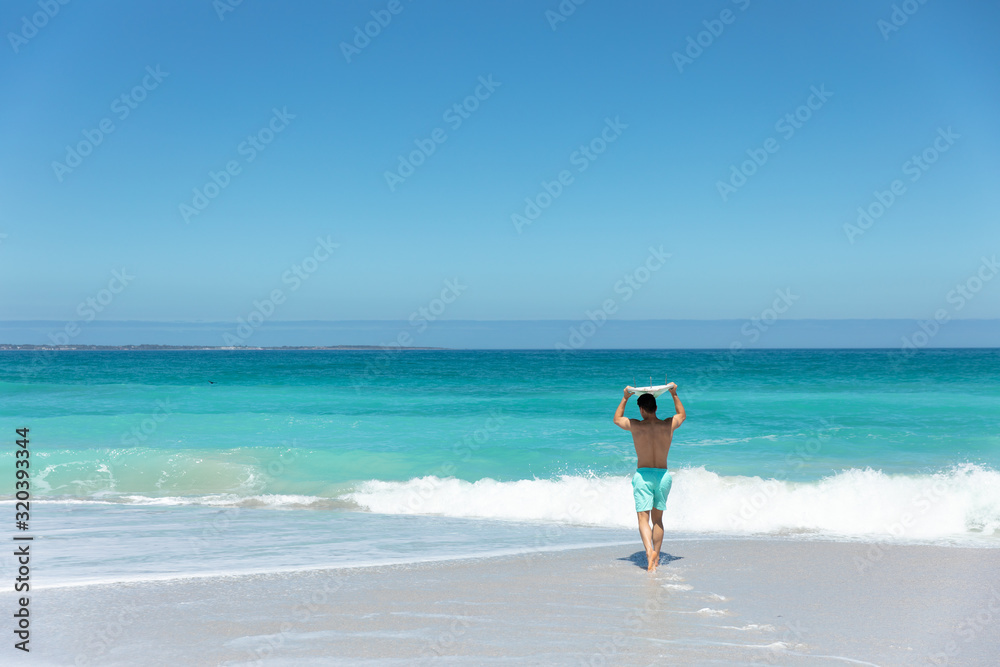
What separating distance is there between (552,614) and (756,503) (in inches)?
223

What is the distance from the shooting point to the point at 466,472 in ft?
46.1

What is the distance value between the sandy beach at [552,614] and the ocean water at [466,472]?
38.6 inches

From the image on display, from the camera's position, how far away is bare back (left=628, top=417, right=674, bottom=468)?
21.9 feet

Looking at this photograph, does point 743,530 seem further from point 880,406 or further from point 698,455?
point 880,406

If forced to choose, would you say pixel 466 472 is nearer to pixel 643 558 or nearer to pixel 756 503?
pixel 756 503

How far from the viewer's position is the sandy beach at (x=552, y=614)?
4613 millimetres
